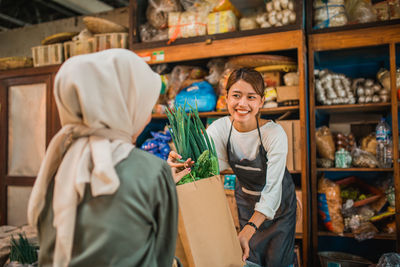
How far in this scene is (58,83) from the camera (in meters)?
0.76

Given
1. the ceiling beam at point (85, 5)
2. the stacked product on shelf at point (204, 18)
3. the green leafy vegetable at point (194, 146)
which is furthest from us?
the ceiling beam at point (85, 5)

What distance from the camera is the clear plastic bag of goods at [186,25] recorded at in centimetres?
298

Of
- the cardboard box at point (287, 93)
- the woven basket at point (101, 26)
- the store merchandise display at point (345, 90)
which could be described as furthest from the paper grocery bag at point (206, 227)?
the woven basket at point (101, 26)

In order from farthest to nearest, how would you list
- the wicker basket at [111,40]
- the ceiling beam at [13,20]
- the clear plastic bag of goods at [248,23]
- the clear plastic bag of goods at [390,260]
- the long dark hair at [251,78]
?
the ceiling beam at [13,20] → the wicker basket at [111,40] → the clear plastic bag of goods at [248,23] → the clear plastic bag of goods at [390,260] → the long dark hair at [251,78]

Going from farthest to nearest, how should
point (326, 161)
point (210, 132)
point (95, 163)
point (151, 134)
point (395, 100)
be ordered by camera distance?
point (151, 134)
point (326, 161)
point (395, 100)
point (210, 132)
point (95, 163)

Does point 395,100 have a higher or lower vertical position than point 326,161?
higher

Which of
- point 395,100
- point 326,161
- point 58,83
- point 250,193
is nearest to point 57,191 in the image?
point 58,83

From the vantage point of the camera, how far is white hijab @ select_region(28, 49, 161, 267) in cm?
72

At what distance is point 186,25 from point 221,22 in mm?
358

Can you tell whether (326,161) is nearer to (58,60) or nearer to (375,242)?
(375,242)

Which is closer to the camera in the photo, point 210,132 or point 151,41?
point 210,132

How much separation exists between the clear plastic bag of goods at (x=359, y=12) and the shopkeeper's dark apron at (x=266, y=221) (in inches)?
67.2

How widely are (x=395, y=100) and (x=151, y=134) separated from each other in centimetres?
229

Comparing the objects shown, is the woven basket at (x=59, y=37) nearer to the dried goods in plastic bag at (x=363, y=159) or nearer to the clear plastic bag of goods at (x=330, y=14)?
the clear plastic bag of goods at (x=330, y=14)
